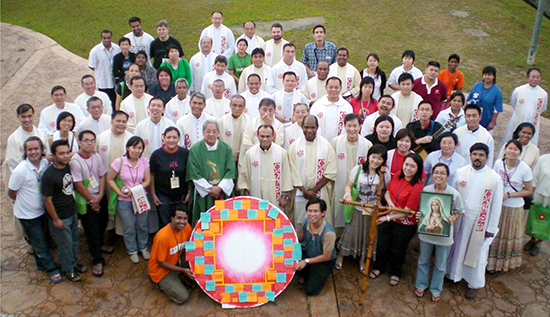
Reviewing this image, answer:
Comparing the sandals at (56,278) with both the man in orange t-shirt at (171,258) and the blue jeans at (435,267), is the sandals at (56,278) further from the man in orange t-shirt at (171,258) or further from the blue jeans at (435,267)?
the blue jeans at (435,267)

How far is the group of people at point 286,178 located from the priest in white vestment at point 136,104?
0.06 feet

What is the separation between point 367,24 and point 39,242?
40.7ft

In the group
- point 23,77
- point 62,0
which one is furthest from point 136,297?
point 62,0

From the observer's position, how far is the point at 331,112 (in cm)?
728

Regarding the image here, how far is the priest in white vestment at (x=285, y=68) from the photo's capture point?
335 inches

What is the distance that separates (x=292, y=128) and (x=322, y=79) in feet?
5.31

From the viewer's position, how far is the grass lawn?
44.8 ft

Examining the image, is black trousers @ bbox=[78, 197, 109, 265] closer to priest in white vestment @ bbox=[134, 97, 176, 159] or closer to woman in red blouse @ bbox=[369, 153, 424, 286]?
priest in white vestment @ bbox=[134, 97, 176, 159]

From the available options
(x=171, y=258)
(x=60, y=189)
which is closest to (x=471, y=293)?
(x=171, y=258)

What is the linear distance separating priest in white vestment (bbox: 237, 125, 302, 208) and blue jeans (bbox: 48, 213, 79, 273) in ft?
6.92

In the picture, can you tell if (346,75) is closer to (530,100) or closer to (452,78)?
(452,78)

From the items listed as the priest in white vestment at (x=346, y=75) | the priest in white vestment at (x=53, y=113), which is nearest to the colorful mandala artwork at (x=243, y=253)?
the priest in white vestment at (x=53, y=113)

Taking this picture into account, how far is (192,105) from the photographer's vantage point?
673 cm

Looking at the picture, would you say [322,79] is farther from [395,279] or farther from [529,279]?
[529,279]
